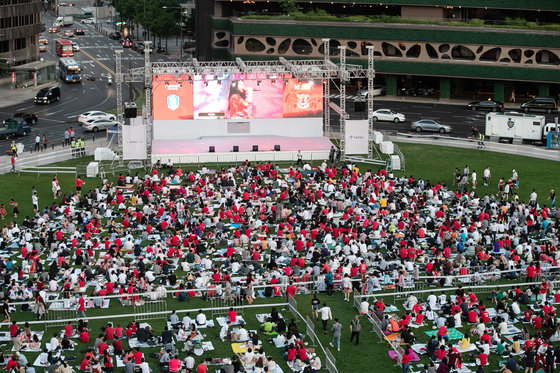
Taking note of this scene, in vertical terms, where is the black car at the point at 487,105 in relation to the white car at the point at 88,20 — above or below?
below

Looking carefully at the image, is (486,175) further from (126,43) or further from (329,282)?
(126,43)

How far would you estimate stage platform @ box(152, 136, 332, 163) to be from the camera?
6700cm

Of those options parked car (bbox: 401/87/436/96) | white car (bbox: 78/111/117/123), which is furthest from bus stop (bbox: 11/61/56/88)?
parked car (bbox: 401/87/436/96)

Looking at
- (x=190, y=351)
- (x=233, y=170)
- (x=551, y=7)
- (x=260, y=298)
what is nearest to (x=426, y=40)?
(x=551, y=7)

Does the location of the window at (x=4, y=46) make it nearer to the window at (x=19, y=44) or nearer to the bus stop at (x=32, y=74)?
the window at (x=19, y=44)

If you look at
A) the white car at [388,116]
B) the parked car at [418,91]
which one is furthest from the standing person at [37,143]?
the parked car at [418,91]

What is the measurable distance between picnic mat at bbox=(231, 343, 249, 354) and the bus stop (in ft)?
242

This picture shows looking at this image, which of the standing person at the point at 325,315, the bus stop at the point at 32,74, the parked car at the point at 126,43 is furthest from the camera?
the parked car at the point at 126,43

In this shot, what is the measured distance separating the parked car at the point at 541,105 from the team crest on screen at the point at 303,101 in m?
28.0

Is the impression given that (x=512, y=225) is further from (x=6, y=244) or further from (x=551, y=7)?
(x=551, y=7)

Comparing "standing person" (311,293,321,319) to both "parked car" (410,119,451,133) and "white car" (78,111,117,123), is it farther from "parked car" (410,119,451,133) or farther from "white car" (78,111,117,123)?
"white car" (78,111,117,123)

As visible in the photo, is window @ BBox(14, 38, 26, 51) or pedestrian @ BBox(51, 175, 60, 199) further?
window @ BBox(14, 38, 26, 51)

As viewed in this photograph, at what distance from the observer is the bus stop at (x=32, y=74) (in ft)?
337

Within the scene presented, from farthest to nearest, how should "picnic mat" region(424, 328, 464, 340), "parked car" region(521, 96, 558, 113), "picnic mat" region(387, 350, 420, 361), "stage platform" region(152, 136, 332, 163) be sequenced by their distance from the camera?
"parked car" region(521, 96, 558, 113) → "stage platform" region(152, 136, 332, 163) → "picnic mat" region(424, 328, 464, 340) → "picnic mat" region(387, 350, 420, 361)
